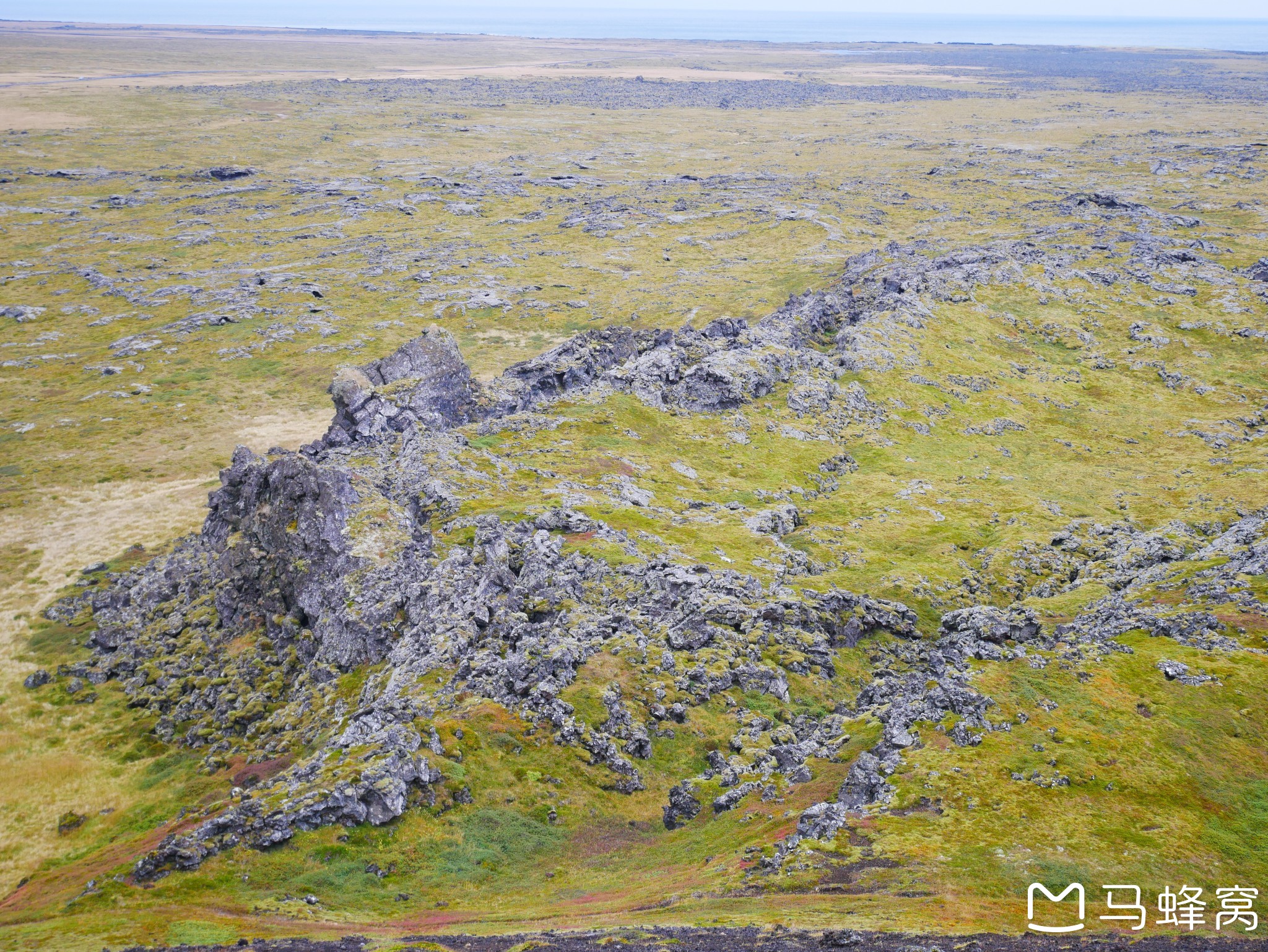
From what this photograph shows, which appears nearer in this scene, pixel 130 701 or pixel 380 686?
pixel 380 686

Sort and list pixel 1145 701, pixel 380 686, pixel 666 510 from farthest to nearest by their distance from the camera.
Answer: pixel 666 510, pixel 380 686, pixel 1145 701

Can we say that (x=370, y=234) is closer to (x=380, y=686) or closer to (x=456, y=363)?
(x=456, y=363)

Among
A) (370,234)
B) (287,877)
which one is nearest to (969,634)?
(287,877)

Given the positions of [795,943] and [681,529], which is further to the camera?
[681,529]
